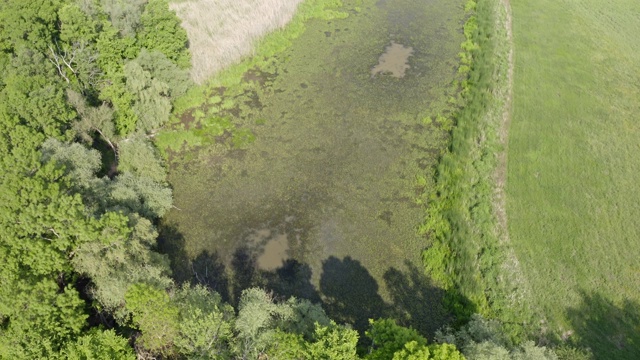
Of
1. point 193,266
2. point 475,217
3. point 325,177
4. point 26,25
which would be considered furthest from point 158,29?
point 475,217

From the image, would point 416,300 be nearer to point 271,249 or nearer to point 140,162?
point 271,249

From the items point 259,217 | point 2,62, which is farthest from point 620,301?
point 2,62

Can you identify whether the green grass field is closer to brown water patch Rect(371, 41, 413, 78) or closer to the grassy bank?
the grassy bank

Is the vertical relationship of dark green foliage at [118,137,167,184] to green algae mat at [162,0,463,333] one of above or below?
above

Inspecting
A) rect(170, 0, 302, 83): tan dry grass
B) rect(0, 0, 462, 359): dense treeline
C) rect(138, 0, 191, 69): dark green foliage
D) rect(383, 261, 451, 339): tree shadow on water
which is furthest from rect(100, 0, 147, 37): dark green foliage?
rect(383, 261, 451, 339): tree shadow on water

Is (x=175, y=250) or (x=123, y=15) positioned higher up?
(x=123, y=15)
